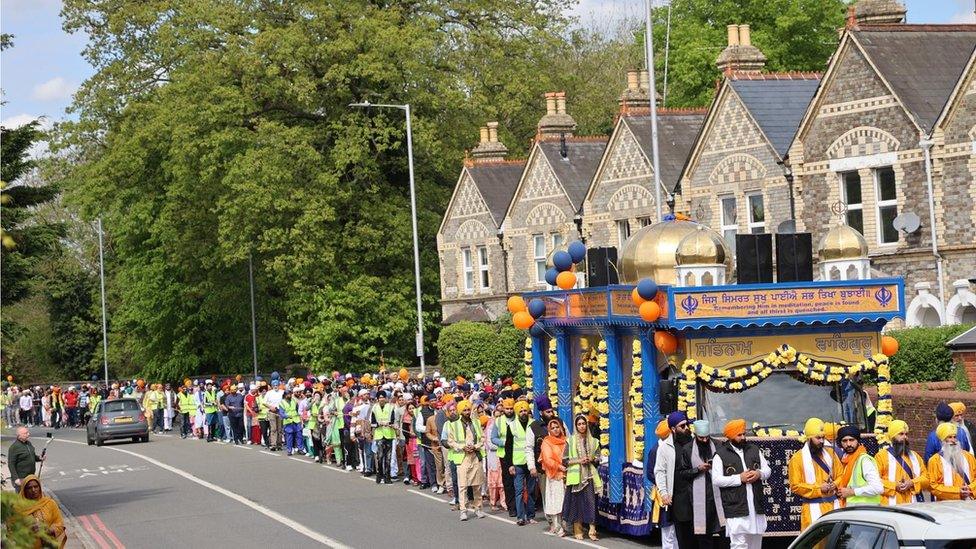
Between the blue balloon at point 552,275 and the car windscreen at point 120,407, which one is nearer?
the blue balloon at point 552,275

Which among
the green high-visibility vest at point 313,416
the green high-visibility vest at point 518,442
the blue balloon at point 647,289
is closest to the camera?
the blue balloon at point 647,289

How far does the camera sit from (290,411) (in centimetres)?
3534

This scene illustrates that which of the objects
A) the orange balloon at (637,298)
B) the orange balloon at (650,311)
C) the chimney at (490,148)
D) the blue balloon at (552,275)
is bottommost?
the orange balloon at (650,311)

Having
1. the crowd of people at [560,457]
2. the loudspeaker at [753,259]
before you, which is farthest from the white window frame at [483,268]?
the loudspeaker at [753,259]

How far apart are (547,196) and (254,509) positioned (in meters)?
24.6

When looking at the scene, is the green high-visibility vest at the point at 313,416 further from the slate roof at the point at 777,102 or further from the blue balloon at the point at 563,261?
the blue balloon at the point at 563,261

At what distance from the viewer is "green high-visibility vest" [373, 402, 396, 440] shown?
27.5 meters

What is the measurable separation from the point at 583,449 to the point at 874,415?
3697 millimetres

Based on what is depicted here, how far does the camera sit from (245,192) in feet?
160

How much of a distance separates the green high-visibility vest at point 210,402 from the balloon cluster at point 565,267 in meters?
21.6

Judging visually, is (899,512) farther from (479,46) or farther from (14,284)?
(479,46)

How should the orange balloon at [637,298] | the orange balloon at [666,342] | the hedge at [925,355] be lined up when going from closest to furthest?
the orange balloon at [666,342] < the orange balloon at [637,298] < the hedge at [925,355]

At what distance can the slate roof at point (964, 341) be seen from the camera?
26.4m

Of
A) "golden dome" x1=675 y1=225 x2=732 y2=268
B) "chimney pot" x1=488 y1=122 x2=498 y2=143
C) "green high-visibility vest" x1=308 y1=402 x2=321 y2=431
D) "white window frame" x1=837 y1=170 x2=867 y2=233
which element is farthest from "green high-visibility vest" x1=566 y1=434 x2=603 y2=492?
"chimney pot" x1=488 y1=122 x2=498 y2=143
